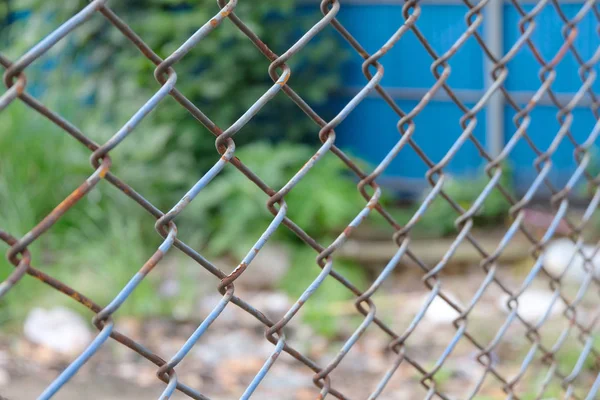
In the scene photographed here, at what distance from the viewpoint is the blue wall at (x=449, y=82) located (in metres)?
5.47

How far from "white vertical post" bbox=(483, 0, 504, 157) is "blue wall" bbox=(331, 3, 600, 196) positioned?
0.18ft

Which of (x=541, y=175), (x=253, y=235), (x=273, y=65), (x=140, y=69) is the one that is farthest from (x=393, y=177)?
(x=273, y=65)

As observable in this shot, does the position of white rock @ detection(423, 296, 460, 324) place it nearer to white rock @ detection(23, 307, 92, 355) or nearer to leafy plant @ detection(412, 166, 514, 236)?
leafy plant @ detection(412, 166, 514, 236)

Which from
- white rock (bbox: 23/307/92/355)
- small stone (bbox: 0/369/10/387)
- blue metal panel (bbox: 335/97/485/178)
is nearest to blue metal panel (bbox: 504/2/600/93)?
blue metal panel (bbox: 335/97/485/178)

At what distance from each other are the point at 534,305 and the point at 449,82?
2444 mm

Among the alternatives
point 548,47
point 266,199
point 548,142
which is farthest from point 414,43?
point 266,199

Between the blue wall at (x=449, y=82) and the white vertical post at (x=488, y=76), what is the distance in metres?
0.05

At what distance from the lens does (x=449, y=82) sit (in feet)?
19.1

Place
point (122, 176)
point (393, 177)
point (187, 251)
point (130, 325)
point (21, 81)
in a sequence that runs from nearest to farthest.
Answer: point (21, 81) → point (187, 251) → point (130, 325) → point (122, 176) → point (393, 177)

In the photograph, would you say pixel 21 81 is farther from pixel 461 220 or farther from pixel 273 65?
pixel 461 220

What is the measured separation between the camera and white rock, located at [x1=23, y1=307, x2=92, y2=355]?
11.4 ft

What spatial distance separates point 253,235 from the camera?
4.68 m

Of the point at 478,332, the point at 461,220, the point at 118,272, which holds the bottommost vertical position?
the point at 461,220

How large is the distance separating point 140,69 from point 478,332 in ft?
9.61
